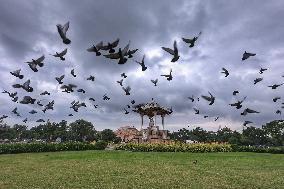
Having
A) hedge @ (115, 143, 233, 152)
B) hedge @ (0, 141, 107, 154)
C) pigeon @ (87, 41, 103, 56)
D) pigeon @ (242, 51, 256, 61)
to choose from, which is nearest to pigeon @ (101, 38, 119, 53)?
pigeon @ (87, 41, 103, 56)

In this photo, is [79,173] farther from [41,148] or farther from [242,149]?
[242,149]

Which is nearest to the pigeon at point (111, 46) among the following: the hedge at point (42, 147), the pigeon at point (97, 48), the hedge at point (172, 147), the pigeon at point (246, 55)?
the pigeon at point (97, 48)

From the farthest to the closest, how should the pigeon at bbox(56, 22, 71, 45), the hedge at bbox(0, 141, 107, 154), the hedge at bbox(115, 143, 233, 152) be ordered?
the hedge at bbox(0, 141, 107, 154) < the hedge at bbox(115, 143, 233, 152) < the pigeon at bbox(56, 22, 71, 45)

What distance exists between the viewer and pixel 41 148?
41375 millimetres

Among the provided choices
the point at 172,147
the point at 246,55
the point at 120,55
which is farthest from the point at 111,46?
the point at 172,147

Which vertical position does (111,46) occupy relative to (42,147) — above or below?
below

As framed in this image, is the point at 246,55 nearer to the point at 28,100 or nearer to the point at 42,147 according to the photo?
the point at 28,100

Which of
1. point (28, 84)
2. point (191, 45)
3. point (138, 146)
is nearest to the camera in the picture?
point (191, 45)

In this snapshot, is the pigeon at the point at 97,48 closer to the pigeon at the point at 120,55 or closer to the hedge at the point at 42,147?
the pigeon at the point at 120,55

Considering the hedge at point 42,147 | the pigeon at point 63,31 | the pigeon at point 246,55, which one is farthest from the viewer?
the hedge at point 42,147

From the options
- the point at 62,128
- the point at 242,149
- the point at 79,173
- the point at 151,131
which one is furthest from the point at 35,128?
the point at 79,173

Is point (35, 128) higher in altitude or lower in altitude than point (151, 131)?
higher

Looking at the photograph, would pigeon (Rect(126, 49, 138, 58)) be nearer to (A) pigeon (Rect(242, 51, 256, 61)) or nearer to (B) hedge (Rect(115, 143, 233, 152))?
(A) pigeon (Rect(242, 51, 256, 61))

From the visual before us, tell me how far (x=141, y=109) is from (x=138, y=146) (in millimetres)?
9324
